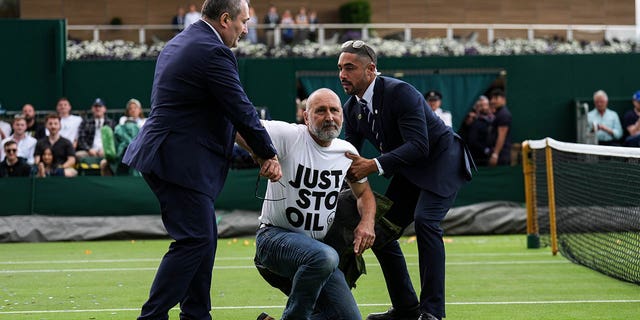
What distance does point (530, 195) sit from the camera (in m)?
14.3

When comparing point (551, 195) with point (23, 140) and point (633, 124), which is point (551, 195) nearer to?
point (633, 124)

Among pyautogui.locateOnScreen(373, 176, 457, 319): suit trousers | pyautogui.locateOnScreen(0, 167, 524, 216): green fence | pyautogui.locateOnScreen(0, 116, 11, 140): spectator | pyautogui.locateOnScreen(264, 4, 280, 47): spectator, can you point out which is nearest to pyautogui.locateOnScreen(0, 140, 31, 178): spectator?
pyautogui.locateOnScreen(0, 167, 524, 216): green fence

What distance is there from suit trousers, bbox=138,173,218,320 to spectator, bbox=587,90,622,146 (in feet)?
44.9

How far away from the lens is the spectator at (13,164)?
17047 millimetres

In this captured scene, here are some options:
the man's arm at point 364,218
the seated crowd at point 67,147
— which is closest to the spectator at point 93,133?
the seated crowd at point 67,147

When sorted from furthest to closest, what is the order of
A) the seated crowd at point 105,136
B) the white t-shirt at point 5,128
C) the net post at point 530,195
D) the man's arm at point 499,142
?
the man's arm at point 499,142
the white t-shirt at point 5,128
the seated crowd at point 105,136
the net post at point 530,195

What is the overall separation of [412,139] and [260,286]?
3146mm

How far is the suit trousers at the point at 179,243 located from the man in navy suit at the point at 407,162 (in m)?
1.34

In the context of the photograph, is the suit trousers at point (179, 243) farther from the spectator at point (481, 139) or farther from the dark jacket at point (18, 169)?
the spectator at point (481, 139)

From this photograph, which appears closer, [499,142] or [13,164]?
[13,164]

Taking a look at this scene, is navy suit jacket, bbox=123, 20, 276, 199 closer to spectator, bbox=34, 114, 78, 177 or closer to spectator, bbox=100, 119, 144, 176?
spectator, bbox=100, 119, 144, 176

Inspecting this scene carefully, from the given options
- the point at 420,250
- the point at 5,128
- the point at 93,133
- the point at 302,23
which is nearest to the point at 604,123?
the point at 93,133

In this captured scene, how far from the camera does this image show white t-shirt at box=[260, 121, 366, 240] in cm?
713

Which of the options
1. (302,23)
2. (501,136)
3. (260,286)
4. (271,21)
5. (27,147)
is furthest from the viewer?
(302,23)
